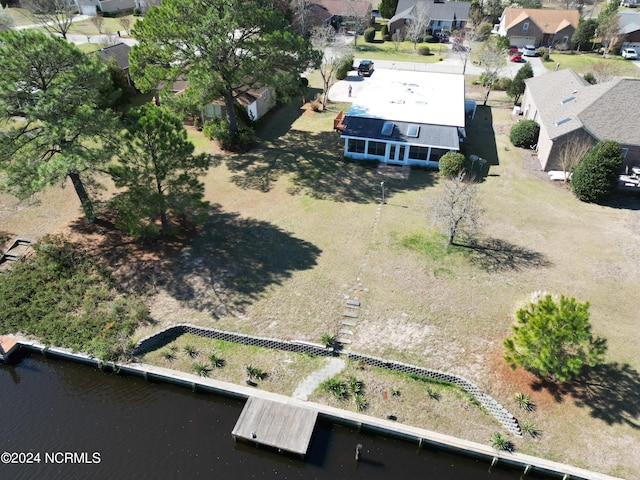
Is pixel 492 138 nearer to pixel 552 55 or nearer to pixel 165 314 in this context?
pixel 165 314

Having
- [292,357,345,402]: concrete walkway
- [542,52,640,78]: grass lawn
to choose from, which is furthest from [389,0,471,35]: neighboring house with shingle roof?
[292,357,345,402]: concrete walkway

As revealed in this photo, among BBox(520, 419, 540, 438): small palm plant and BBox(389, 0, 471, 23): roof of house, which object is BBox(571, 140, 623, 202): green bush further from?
BBox(389, 0, 471, 23): roof of house

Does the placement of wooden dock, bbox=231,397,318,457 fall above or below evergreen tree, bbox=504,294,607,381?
below

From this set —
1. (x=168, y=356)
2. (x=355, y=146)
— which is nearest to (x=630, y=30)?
(x=355, y=146)

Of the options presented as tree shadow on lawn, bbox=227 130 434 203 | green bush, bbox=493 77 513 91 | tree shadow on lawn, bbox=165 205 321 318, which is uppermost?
Answer: green bush, bbox=493 77 513 91

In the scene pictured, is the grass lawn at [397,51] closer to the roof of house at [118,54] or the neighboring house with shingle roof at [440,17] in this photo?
the neighboring house with shingle roof at [440,17]

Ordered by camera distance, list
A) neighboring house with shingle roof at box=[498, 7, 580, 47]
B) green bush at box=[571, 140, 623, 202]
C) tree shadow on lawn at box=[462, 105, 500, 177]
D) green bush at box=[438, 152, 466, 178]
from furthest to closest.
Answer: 1. neighboring house with shingle roof at box=[498, 7, 580, 47]
2. tree shadow on lawn at box=[462, 105, 500, 177]
3. green bush at box=[438, 152, 466, 178]
4. green bush at box=[571, 140, 623, 202]

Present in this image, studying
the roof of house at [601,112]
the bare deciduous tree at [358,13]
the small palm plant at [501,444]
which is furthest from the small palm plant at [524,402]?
the bare deciduous tree at [358,13]
